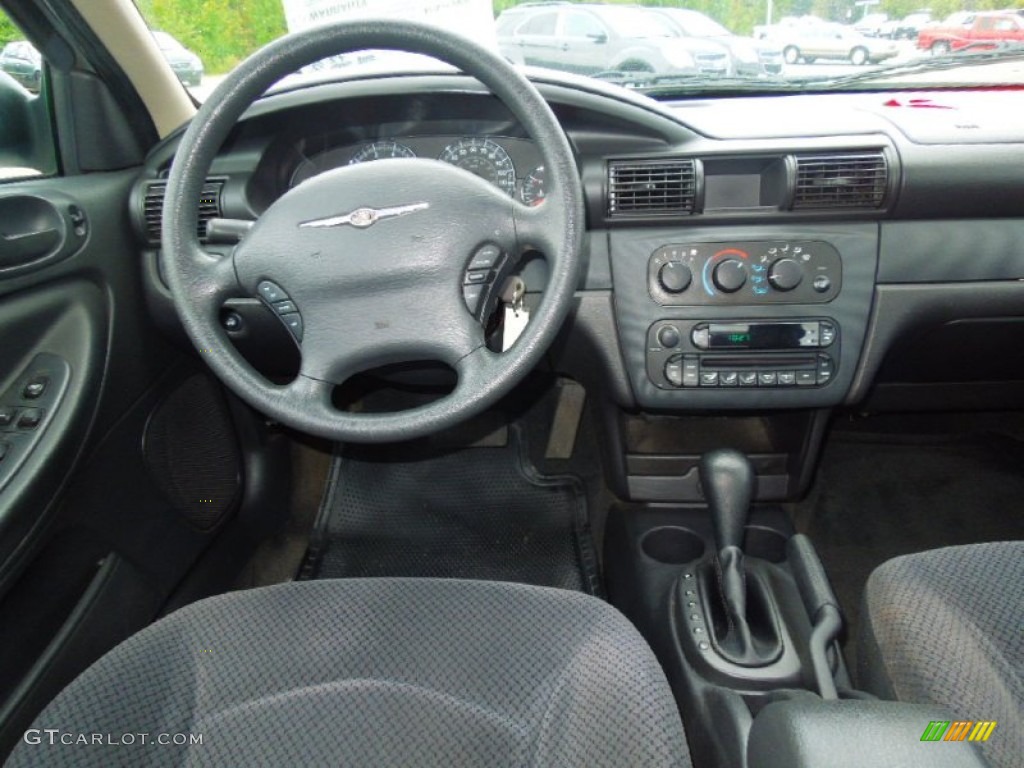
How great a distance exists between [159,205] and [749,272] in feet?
3.74

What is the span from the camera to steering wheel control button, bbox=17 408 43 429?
1.23m

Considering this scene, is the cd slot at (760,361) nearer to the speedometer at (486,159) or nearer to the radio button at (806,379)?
the radio button at (806,379)

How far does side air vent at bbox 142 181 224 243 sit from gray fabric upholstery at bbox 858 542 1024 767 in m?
1.30

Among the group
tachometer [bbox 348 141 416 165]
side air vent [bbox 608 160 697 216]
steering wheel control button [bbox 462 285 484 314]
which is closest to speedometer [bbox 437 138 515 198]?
tachometer [bbox 348 141 416 165]

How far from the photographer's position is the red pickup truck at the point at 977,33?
1521 millimetres

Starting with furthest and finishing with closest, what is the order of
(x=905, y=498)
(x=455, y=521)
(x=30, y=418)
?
1. (x=905, y=498)
2. (x=455, y=521)
3. (x=30, y=418)

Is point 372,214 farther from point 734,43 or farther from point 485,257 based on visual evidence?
point 734,43

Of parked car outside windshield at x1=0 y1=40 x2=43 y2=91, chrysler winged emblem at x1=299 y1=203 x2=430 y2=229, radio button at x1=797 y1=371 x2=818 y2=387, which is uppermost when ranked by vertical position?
parked car outside windshield at x1=0 y1=40 x2=43 y2=91

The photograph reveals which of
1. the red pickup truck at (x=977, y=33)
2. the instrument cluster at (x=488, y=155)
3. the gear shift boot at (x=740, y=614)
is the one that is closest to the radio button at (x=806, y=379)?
the gear shift boot at (x=740, y=614)

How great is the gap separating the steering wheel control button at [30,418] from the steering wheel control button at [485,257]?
2.51 ft

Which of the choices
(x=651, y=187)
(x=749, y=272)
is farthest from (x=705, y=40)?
(x=749, y=272)

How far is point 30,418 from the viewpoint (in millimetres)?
1239

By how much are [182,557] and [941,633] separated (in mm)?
1407

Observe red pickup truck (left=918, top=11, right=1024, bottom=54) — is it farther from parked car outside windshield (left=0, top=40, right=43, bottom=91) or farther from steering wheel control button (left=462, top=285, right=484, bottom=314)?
parked car outside windshield (left=0, top=40, right=43, bottom=91)
